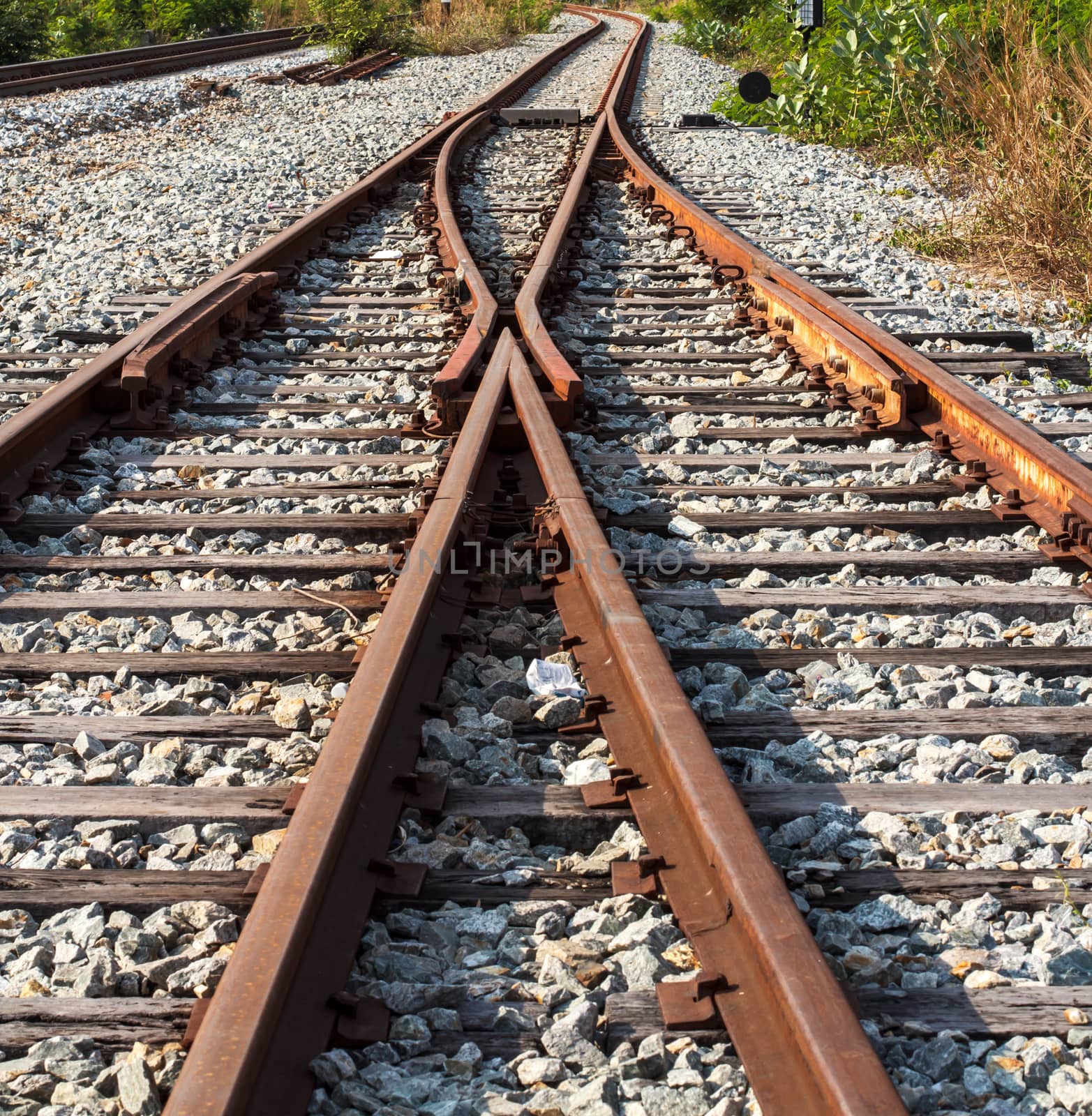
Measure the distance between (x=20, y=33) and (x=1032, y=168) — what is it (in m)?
19.2

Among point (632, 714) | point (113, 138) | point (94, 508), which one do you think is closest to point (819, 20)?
point (113, 138)

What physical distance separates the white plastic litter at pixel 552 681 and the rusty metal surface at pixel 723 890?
5 centimetres

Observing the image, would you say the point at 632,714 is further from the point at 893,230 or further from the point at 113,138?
the point at 113,138

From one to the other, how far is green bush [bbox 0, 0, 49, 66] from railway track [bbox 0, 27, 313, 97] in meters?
0.48

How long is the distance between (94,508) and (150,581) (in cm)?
62

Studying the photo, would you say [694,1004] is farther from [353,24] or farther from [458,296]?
[353,24]

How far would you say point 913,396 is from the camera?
4.65 m

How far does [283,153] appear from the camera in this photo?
12.2 m

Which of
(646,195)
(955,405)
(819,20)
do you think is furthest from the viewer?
(819,20)

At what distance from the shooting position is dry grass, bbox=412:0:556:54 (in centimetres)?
2600

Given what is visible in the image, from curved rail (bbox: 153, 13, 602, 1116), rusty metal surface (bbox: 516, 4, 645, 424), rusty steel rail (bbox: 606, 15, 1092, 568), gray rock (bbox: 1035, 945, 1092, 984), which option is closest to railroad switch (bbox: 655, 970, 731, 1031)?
curved rail (bbox: 153, 13, 602, 1116)

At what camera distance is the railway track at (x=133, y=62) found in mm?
17636

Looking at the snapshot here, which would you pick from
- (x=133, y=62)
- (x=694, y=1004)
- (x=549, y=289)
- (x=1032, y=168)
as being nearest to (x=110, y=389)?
(x=549, y=289)

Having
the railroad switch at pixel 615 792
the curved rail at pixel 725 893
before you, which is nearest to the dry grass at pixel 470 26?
the curved rail at pixel 725 893
